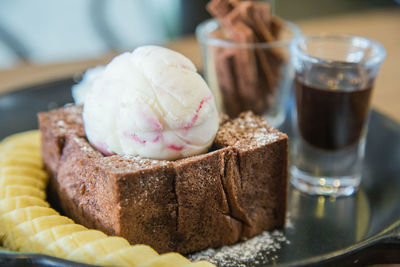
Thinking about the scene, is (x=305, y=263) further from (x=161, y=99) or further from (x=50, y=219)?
(x=50, y=219)

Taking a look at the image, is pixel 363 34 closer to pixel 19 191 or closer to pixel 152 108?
pixel 152 108

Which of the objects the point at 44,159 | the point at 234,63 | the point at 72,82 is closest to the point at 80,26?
the point at 72,82

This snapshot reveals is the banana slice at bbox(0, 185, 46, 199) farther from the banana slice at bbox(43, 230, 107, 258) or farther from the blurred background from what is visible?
the blurred background

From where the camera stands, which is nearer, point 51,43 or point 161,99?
point 161,99

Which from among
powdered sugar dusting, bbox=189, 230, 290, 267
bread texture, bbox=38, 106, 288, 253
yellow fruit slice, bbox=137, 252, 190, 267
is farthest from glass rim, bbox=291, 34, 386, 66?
yellow fruit slice, bbox=137, 252, 190, 267

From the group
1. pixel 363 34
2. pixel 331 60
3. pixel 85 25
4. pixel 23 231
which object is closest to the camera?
pixel 23 231

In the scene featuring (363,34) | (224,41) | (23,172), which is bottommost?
(363,34)

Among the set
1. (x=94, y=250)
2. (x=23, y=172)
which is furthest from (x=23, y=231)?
(x=23, y=172)
